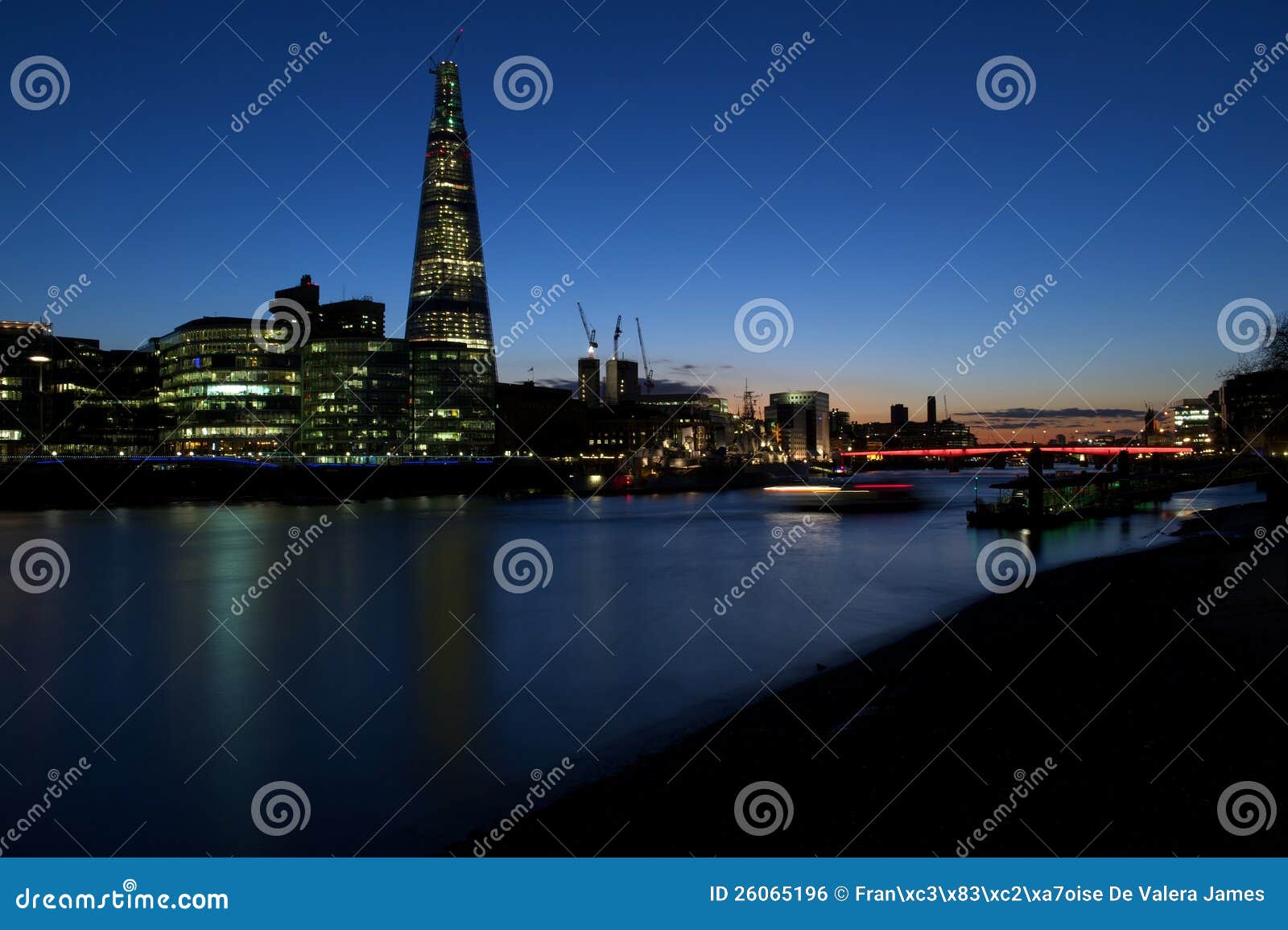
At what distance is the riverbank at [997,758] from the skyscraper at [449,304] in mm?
116446

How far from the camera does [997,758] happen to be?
7.78m

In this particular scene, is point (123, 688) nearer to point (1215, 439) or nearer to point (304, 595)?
point (304, 595)

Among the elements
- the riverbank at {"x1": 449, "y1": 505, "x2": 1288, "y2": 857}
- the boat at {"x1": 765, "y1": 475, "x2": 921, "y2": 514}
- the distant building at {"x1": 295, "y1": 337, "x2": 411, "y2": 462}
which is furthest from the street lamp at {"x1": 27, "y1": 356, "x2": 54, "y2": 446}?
the riverbank at {"x1": 449, "y1": 505, "x2": 1288, "y2": 857}

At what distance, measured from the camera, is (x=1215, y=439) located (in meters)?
112

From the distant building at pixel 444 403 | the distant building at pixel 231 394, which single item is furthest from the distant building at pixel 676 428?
the distant building at pixel 231 394

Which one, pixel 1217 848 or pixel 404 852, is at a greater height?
pixel 1217 848

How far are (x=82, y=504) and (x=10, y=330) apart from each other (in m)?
73.5

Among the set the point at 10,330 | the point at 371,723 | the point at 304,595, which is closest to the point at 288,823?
the point at 371,723

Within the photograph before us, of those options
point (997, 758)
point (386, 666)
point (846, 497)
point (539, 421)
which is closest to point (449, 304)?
point (539, 421)

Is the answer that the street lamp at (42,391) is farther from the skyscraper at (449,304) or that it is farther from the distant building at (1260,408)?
the distant building at (1260,408)

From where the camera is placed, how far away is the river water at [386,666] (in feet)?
30.7

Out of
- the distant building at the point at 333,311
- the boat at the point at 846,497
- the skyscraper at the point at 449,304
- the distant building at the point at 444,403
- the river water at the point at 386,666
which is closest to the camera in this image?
the river water at the point at 386,666

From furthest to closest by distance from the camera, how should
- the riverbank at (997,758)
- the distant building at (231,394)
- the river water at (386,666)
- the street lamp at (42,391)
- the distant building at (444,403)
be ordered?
the distant building at (444,403) → the distant building at (231,394) → the street lamp at (42,391) → the river water at (386,666) → the riverbank at (997,758)

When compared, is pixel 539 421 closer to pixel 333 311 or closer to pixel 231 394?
pixel 333 311
